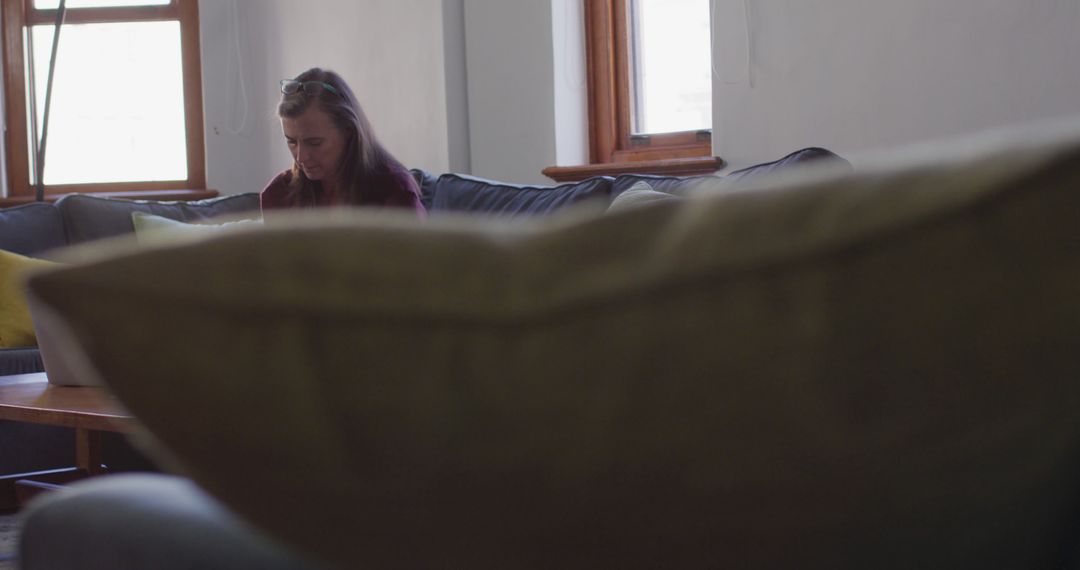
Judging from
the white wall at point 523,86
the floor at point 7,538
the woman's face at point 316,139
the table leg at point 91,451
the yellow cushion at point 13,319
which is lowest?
the floor at point 7,538

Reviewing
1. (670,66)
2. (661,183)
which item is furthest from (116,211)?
(661,183)

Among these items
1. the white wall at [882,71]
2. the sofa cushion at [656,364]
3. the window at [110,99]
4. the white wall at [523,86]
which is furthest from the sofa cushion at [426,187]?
the sofa cushion at [656,364]

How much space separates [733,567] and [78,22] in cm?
548

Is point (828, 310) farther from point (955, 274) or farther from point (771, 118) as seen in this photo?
point (771, 118)

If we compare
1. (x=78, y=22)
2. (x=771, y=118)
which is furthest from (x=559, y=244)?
(x=78, y=22)

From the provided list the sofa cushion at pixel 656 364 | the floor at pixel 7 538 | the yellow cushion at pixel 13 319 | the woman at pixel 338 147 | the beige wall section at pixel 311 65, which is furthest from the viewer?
the beige wall section at pixel 311 65

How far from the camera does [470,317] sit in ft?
1.07

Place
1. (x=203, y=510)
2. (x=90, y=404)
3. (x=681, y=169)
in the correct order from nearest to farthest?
(x=203, y=510), (x=90, y=404), (x=681, y=169)

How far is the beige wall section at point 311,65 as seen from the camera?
4.38 m

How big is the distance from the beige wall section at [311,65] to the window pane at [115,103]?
12.0 inches

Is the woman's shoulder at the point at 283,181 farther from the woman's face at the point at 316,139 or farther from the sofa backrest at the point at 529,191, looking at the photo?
the sofa backrest at the point at 529,191

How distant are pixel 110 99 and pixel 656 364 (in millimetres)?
5439

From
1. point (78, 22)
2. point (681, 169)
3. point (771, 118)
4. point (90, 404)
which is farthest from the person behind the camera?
point (78, 22)

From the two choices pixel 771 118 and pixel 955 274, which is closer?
pixel 955 274
